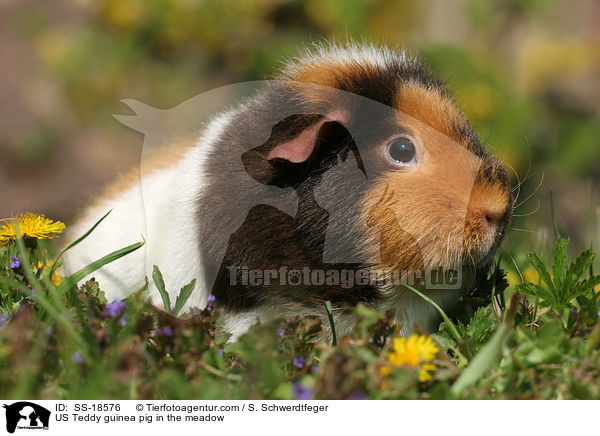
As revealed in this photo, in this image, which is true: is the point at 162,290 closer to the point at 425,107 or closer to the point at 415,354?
the point at 415,354

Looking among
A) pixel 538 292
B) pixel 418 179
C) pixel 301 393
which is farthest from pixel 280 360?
pixel 538 292

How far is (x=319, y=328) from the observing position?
1847mm

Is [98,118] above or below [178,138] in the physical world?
above

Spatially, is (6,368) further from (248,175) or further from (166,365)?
(248,175)

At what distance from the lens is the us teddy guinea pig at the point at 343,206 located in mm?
2104

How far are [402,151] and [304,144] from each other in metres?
0.36

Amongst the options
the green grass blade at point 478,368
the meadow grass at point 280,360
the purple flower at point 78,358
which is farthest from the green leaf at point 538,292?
the purple flower at point 78,358

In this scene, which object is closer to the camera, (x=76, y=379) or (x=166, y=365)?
(x=76, y=379)

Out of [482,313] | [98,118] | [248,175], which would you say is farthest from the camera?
[98,118]
